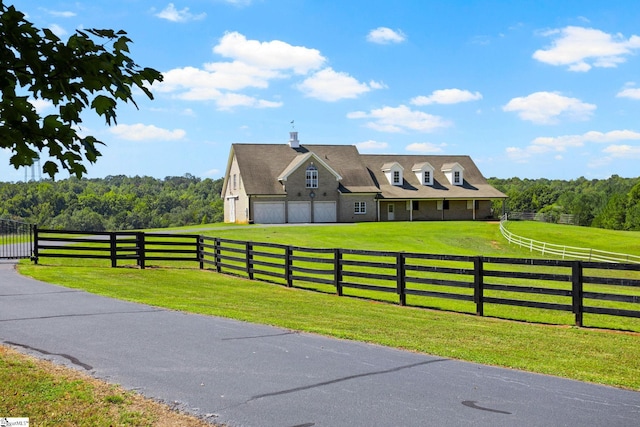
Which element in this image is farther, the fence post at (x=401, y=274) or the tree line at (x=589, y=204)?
the tree line at (x=589, y=204)

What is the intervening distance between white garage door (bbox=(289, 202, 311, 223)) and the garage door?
94 centimetres

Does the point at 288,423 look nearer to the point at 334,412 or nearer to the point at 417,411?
the point at 334,412

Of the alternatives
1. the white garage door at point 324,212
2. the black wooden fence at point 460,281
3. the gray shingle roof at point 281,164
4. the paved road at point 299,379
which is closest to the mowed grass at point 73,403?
the paved road at point 299,379

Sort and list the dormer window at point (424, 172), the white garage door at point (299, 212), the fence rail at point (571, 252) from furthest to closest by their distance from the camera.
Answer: the dormer window at point (424, 172)
the white garage door at point (299, 212)
the fence rail at point (571, 252)

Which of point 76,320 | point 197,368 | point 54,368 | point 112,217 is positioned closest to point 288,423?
point 197,368

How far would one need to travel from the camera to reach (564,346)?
10211 millimetres

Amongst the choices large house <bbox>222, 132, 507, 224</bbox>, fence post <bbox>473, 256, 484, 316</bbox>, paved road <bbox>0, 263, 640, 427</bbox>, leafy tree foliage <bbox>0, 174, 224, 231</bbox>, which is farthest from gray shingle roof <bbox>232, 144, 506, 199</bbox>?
paved road <bbox>0, 263, 640, 427</bbox>

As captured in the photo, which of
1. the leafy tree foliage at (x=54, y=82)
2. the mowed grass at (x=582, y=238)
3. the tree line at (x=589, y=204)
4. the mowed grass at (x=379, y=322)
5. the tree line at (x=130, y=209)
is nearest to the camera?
the leafy tree foliage at (x=54, y=82)

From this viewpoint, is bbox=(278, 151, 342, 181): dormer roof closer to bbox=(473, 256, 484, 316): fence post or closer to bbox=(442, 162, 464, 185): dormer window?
bbox=(442, 162, 464, 185): dormer window

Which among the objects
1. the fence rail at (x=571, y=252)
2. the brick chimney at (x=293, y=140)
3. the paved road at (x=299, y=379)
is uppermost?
the brick chimney at (x=293, y=140)

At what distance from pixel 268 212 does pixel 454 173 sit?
851 inches

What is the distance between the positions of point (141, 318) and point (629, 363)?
8.49m

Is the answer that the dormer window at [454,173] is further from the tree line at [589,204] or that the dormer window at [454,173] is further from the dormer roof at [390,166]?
the tree line at [589,204]

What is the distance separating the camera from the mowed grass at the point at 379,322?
8.96m
